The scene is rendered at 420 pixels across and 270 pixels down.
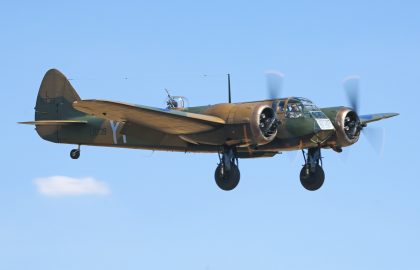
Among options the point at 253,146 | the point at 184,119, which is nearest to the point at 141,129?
the point at 184,119

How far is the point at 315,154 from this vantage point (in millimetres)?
29641

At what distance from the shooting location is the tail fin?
3338 centimetres

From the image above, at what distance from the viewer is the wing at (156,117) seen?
2675 cm

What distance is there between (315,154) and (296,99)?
6.84ft

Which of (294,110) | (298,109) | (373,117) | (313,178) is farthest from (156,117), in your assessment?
(373,117)

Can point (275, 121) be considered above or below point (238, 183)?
above

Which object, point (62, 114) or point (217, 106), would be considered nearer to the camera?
point (217, 106)

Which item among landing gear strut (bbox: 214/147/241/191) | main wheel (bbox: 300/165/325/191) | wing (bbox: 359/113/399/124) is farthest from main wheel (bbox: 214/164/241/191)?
wing (bbox: 359/113/399/124)

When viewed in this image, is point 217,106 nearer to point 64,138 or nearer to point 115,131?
point 115,131

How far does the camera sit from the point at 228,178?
1115 inches

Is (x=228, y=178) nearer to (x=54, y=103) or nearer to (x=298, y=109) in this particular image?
(x=298, y=109)

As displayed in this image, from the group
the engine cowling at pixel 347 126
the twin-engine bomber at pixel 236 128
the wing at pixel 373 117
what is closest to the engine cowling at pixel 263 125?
the twin-engine bomber at pixel 236 128

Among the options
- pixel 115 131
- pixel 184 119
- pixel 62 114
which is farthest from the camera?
pixel 62 114

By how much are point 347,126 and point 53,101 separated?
11.2 metres
